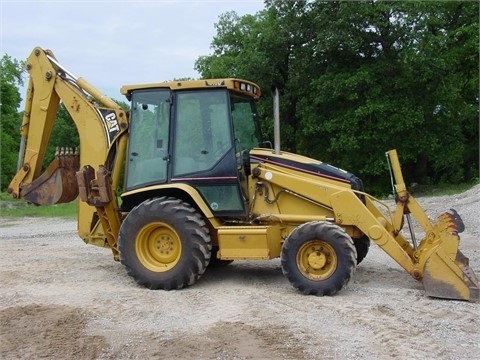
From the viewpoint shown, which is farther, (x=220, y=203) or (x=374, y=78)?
(x=374, y=78)

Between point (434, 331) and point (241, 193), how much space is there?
2.94 meters

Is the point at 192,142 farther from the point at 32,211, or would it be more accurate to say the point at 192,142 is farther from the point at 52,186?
the point at 32,211

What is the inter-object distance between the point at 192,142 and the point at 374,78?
2002 centimetres

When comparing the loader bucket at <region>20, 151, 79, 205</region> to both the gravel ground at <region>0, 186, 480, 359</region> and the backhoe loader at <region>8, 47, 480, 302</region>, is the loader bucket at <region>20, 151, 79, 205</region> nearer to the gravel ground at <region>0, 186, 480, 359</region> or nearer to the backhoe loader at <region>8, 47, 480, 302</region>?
the backhoe loader at <region>8, 47, 480, 302</region>

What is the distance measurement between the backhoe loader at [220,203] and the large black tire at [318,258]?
0.01 meters

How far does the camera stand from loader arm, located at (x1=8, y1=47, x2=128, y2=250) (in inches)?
330

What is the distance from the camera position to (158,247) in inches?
303

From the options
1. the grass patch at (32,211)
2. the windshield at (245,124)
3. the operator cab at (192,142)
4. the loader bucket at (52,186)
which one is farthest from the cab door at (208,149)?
the grass patch at (32,211)

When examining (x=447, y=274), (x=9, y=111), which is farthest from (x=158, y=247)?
(x=9, y=111)

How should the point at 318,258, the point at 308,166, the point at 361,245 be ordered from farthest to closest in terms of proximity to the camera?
1. the point at 361,245
2. the point at 308,166
3. the point at 318,258

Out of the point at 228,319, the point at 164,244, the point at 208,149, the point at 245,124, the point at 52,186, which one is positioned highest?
the point at 245,124

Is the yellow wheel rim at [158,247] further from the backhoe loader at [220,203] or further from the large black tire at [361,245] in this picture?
the large black tire at [361,245]

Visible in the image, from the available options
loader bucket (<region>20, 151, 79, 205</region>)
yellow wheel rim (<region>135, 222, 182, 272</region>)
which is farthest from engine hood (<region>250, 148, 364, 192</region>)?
loader bucket (<region>20, 151, 79, 205</region>)

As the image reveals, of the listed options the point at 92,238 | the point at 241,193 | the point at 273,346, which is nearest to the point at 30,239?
the point at 92,238
